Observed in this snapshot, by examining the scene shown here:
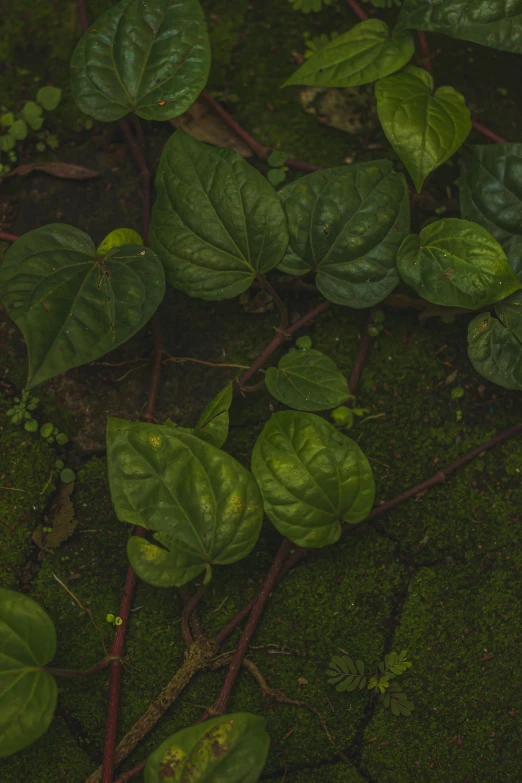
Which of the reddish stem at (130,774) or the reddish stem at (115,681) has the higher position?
the reddish stem at (115,681)

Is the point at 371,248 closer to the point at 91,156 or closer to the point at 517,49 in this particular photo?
the point at 517,49

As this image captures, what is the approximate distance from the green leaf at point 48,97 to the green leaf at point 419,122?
91 cm

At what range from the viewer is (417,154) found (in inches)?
65.2

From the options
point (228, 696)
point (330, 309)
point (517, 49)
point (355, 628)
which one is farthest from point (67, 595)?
point (517, 49)

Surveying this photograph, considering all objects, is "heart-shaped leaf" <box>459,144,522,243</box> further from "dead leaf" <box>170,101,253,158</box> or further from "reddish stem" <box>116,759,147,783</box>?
"reddish stem" <box>116,759,147,783</box>

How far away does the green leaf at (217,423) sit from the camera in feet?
5.31

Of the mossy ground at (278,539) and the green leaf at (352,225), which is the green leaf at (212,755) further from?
the green leaf at (352,225)

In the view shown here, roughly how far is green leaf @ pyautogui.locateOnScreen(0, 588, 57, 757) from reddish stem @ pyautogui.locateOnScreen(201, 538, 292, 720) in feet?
1.20

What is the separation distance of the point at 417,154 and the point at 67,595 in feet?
4.50

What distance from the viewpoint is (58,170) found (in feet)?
6.29

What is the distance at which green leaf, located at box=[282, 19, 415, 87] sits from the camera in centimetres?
175

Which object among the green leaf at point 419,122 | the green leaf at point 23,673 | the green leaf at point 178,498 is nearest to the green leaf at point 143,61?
the green leaf at point 419,122

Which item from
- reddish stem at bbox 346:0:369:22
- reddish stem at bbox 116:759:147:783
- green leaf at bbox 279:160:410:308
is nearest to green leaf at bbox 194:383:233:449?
green leaf at bbox 279:160:410:308

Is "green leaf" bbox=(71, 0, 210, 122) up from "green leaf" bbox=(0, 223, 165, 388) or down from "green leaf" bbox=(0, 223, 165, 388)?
up
